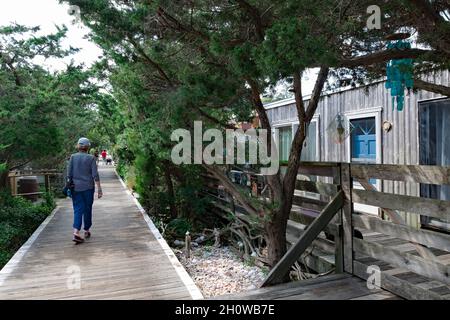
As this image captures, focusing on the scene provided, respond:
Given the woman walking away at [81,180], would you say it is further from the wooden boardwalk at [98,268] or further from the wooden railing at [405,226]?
the wooden railing at [405,226]

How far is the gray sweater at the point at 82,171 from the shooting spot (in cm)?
614

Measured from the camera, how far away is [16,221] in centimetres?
876

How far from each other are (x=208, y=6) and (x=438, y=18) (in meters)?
2.12

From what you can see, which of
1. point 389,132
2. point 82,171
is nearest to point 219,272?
point 82,171

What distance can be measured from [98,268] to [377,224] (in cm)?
345

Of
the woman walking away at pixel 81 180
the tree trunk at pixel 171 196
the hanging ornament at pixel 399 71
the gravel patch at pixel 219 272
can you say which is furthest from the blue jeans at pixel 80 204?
the hanging ornament at pixel 399 71

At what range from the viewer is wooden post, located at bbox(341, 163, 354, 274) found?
13.6 feet

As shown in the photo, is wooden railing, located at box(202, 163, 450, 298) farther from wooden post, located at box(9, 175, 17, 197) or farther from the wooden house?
wooden post, located at box(9, 175, 17, 197)

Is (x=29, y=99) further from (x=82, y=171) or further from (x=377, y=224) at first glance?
(x=377, y=224)

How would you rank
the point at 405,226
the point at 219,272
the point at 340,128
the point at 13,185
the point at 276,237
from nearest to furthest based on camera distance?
the point at 405,226 < the point at 276,237 < the point at 219,272 < the point at 340,128 < the point at 13,185

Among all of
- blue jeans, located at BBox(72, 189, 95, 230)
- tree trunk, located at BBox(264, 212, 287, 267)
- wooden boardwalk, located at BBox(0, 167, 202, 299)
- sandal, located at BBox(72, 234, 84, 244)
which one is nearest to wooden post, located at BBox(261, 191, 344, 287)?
tree trunk, located at BBox(264, 212, 287, 267)

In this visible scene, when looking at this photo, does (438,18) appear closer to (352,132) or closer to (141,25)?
(141,25)
